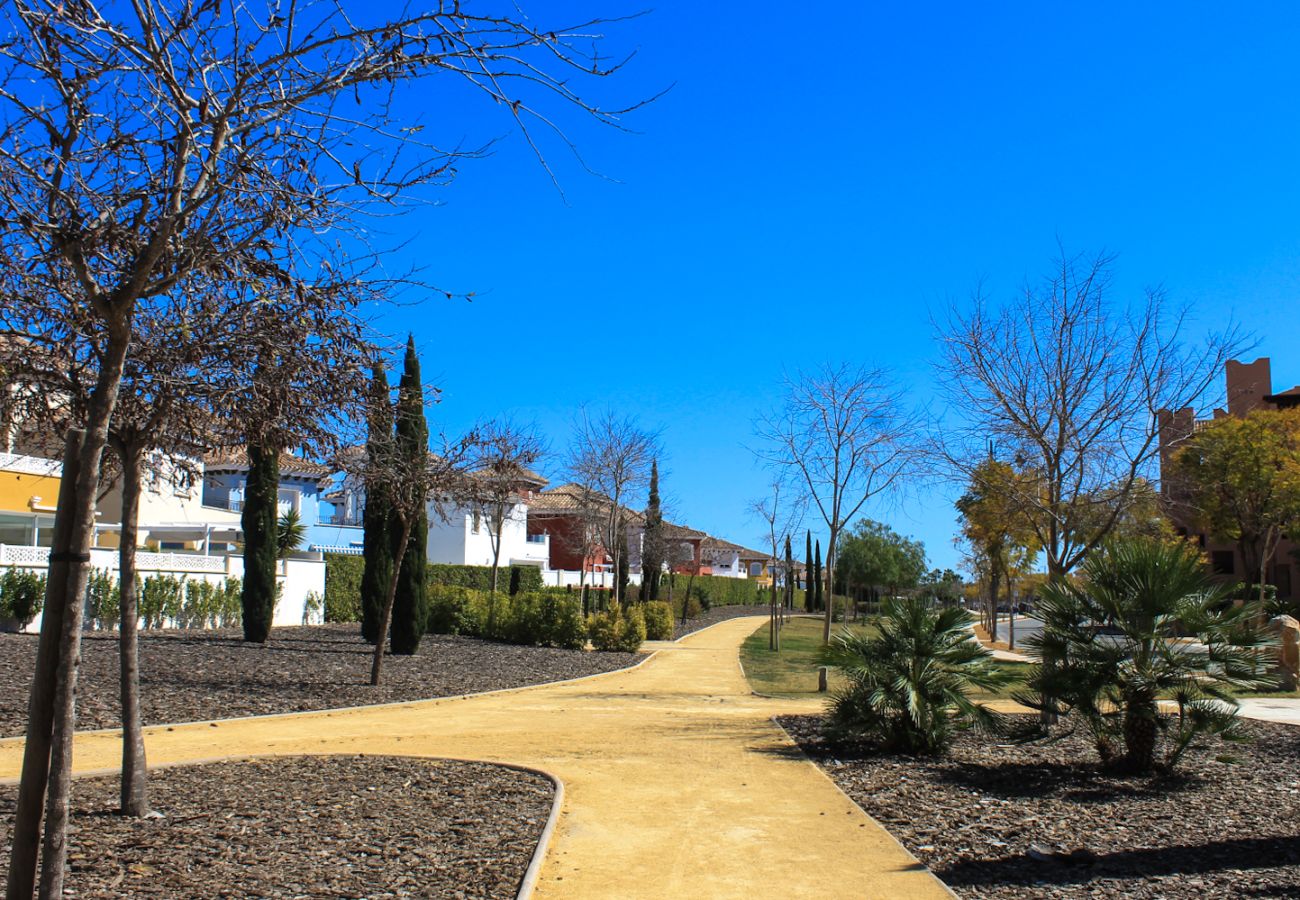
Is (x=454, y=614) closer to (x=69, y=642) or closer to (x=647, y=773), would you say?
(x=647, y=773)

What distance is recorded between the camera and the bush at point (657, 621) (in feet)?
105

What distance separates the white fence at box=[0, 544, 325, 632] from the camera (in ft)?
67.3

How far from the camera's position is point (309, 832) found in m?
6.80

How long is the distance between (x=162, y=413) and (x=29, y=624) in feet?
52.9

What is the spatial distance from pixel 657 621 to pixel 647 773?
22592 millimetres

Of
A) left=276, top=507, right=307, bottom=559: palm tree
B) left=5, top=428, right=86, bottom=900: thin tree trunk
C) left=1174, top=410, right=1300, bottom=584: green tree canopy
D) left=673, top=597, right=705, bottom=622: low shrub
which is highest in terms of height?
left=1174, top=410, right=1300, bottom=584: green tree canopy

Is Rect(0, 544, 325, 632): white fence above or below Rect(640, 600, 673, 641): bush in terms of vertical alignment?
above

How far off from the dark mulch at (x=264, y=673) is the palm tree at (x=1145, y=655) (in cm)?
917

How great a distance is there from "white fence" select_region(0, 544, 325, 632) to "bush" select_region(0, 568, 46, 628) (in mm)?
254

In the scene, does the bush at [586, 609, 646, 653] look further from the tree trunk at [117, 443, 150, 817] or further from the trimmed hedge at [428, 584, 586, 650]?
the tree trunk at [117, 443, 150, 817]

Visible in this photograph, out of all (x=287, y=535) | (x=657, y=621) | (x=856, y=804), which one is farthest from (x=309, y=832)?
(x=657, y=621)

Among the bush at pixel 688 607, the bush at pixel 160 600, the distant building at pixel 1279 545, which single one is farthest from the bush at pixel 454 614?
the distant building at pixel 1279 545

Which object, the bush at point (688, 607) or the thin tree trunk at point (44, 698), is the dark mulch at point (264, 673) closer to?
the thin tree trunk at point (44, 698)

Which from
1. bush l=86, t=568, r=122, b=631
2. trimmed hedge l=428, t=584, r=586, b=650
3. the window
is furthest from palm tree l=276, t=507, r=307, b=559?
the window
